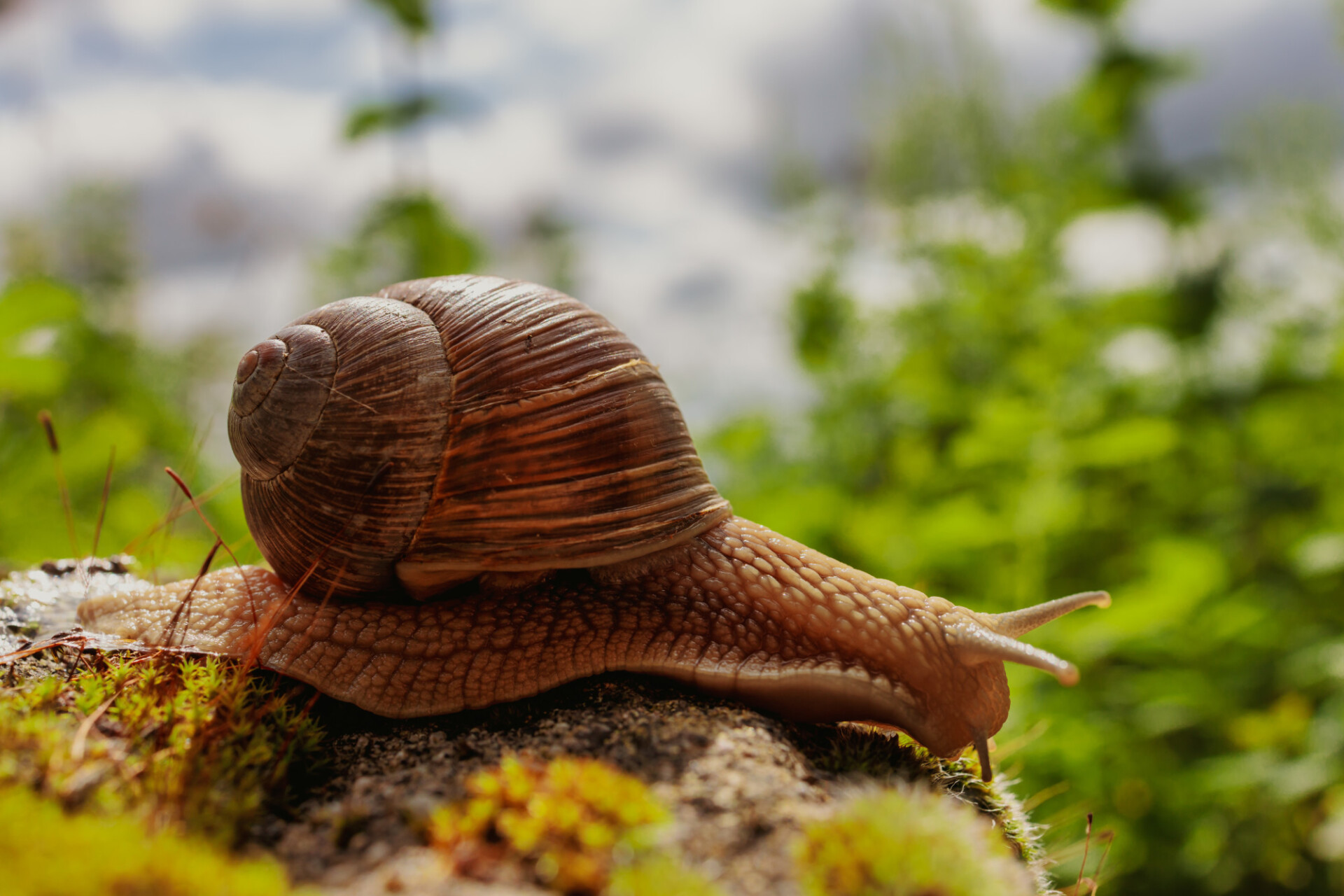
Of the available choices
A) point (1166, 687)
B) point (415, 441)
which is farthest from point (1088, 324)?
point (415, 441)

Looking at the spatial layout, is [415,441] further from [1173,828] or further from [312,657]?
[1173,828]

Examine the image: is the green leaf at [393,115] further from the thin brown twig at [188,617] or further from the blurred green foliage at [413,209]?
the thin brown twig at [188,617]

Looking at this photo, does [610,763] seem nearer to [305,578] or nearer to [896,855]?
[896,855]

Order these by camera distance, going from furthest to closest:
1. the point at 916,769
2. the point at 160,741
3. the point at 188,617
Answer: the point at 188,617, the point at 916,769, the point at 160,741

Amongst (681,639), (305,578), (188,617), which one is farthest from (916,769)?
(188,617)

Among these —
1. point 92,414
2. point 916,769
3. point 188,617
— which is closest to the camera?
point 916,769

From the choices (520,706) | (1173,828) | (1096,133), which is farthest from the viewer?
(1096,133)
